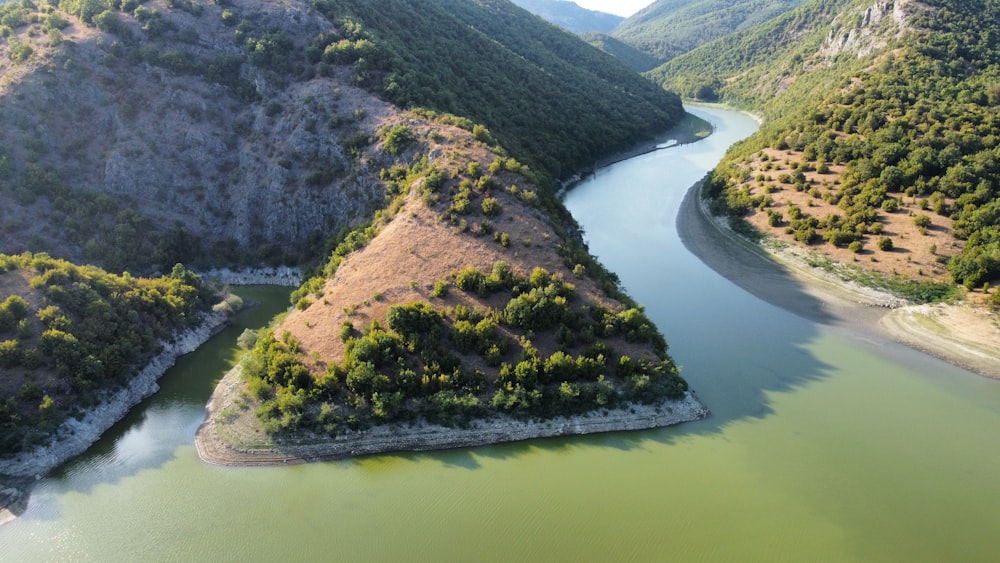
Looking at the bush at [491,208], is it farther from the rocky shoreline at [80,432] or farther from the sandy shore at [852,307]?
the sandy shore at [852,307]

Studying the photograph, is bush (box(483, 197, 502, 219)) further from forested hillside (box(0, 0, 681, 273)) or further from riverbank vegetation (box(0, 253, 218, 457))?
riverbank vegetation (box(0, 253, 218, 457))

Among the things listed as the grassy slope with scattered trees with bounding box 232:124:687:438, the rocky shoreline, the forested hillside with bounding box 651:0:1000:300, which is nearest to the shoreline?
the grassy slope with scattered trees with bounding box 232:124:687:438

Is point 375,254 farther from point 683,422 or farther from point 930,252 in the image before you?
point 930,252

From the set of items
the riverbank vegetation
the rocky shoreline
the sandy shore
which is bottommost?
the rocky shoreline

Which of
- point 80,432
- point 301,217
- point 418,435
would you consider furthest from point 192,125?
point 418,435

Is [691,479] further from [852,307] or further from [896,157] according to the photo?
[896,157]

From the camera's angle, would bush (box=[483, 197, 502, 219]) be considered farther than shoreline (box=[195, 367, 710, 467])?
Yes

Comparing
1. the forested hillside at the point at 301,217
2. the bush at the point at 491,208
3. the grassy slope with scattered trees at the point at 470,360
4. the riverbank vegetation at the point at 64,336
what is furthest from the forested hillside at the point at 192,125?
the grassy slope with scattered trees at the point at 470,360
